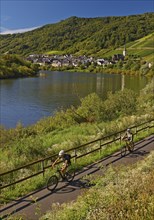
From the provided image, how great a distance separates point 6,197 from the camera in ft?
37.2

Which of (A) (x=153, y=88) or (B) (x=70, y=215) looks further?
(A) (x=153, y=88)

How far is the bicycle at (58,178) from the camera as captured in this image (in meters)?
12.0

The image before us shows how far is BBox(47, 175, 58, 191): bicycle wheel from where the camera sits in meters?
11.9

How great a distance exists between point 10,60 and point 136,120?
331ft

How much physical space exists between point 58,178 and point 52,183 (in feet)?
2.91

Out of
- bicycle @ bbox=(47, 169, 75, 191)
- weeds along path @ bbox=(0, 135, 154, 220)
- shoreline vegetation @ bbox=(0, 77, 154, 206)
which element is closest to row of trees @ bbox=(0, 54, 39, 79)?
shoreline vegetation @ bbox=(0, 77, 154, 206)

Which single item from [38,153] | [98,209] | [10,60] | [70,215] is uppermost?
[10,60]

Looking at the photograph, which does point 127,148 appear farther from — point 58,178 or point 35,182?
point 35,182

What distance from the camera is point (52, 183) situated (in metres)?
12.2

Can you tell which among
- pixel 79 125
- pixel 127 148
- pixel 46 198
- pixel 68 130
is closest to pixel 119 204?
pixel 46 198

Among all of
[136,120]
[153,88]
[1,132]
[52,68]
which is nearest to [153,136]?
[136,120]

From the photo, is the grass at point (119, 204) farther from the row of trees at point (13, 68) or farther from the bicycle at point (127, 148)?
the row of trees at point (13, 68)

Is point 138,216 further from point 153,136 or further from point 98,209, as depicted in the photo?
point 153,136

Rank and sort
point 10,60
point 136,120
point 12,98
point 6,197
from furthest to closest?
1. point 10,60
2. point 12,98
3. point 136,120
4. point 6,197
